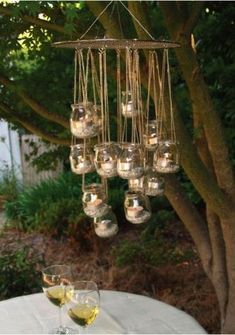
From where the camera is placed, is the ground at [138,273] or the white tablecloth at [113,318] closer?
the white tablecloth at [113,318]

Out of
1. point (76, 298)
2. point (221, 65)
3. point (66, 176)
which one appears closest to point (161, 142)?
point (76, 298)

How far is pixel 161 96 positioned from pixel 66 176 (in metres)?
4.05

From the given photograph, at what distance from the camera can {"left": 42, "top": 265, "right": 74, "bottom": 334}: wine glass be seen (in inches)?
73.5

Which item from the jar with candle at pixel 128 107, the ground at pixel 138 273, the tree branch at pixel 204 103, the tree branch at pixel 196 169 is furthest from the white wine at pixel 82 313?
the ground at pixel 138 273

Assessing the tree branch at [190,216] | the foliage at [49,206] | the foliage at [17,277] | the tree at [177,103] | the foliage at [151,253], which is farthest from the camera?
the foliage at [49,206]

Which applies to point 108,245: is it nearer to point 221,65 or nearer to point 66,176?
point 66,176

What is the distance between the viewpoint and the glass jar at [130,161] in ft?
5.66

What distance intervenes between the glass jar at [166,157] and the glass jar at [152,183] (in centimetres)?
4

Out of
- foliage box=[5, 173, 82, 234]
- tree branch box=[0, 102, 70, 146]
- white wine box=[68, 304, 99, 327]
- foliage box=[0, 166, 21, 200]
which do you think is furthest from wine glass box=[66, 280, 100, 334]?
foliage box=[0, 166, 21, 200]

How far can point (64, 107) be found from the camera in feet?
11.2

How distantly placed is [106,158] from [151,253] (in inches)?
111

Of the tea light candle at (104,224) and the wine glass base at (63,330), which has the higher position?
the tea light candle at (104,224)

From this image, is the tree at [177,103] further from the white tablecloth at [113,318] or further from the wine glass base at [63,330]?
the wine glass base at [63,330]

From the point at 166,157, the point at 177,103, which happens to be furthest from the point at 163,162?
the point at 177,103
